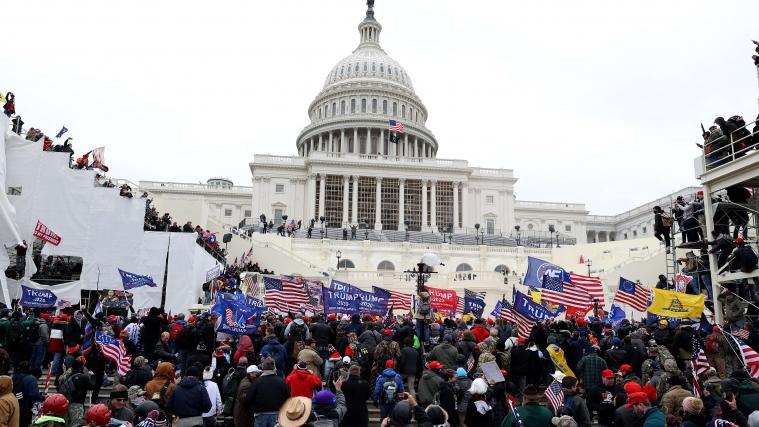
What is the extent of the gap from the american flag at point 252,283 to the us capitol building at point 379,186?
83.1 ft

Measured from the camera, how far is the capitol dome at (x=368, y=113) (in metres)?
93.6

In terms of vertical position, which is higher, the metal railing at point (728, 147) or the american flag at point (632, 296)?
the metal railing at point (728, 147)

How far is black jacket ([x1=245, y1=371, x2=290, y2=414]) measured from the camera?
29.0 feet

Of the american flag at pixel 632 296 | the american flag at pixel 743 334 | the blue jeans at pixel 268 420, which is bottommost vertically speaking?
the blue jeans at pixel 268 420

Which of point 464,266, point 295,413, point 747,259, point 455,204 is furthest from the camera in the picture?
point 455,204

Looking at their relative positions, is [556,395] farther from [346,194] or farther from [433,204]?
[433,204]

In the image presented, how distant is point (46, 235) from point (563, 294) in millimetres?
20546

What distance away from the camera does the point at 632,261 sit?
4697 centimetres

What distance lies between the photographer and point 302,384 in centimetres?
920

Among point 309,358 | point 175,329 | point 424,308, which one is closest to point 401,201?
point 424,308

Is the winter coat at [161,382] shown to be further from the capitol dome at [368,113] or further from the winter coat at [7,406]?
the capitol dome at [368,113]

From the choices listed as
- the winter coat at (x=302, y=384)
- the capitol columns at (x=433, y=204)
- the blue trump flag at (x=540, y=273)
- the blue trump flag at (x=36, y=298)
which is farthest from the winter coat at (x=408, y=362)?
the capitol columns at (x=433, y=204)

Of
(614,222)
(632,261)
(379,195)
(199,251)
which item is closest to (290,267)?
(199,251)

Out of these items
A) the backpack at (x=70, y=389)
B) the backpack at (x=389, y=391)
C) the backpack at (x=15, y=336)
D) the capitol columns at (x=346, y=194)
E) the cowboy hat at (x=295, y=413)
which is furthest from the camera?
the capitol columns at (x=346, y=194)
